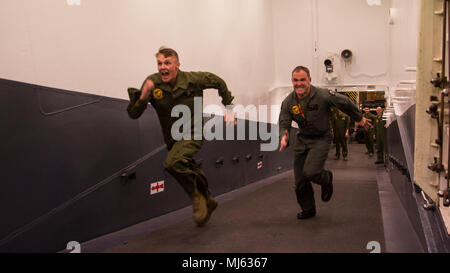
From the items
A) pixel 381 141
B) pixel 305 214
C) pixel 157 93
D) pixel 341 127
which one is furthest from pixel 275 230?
pixel 341 127

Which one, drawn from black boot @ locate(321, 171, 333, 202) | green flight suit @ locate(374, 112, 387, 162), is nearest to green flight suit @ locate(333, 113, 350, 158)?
green flight suit @ locate(374, 112, 387, 162)

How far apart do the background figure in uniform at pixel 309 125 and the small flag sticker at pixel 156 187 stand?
1519mm

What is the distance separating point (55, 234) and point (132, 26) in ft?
7.58

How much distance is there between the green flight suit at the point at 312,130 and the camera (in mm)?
4758

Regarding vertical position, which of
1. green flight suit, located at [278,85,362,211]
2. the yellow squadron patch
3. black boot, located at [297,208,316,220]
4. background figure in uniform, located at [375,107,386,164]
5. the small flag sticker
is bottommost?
background figure in uniform, located at [375,107,386,164]

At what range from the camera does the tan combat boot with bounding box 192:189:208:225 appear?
4332 mm

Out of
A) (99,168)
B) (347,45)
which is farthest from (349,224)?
(347,45)

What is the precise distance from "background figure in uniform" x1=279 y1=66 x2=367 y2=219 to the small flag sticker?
152 centimetres

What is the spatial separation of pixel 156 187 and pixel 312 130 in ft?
5.95

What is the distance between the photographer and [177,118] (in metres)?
4.39

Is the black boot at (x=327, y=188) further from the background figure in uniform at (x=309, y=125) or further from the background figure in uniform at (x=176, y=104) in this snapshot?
the background figure in uniform at (x=176, y=104)

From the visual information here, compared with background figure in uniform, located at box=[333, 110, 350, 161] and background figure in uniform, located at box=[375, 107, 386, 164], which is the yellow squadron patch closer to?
background figure in uniform, located at box=[375, 107, 386, 164]

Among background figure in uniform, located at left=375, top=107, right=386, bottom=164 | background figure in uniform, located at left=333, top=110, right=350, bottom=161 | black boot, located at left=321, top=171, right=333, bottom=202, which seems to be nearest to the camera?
black boot, located at left=321, top=171, right=333, bottom=202
